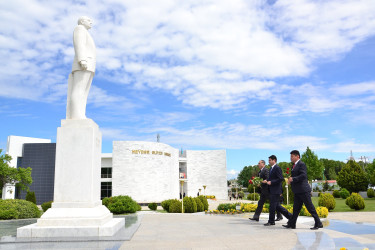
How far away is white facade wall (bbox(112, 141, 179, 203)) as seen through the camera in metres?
42.0

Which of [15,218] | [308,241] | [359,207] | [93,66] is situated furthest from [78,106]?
[359,207]

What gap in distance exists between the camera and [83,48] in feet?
25.0

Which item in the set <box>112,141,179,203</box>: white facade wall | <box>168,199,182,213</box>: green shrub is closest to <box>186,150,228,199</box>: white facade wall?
<box>112,141,179,203</box>: white facade wall

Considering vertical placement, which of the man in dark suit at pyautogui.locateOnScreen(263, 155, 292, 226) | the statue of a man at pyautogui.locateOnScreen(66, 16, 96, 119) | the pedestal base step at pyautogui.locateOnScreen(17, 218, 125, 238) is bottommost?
the pedestal base step at pyautogui.locateOnScreen(17, 218, 125, 238)

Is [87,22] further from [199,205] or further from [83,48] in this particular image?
[199,205]

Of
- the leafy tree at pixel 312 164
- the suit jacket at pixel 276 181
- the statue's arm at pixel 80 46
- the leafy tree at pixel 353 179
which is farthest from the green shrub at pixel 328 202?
the leafy tree at pixel 312 164

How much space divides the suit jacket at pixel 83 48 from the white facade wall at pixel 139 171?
35706mm

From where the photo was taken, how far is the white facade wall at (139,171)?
42000mm

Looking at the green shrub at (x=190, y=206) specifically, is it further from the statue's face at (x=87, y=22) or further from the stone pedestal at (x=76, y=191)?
the statue's face at (x=87, y=22)

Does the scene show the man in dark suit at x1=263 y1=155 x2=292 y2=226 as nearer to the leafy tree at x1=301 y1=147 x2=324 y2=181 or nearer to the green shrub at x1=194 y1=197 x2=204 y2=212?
the green shrub at x1=194 y1=197 x2=204 y2=212

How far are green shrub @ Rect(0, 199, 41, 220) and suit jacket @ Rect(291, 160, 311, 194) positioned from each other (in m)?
10.1

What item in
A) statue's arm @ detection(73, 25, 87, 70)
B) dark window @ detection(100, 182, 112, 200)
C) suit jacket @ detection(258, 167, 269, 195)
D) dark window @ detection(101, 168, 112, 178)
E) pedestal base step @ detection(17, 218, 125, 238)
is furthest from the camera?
dark window @ detection(101, 168, 112, 178)

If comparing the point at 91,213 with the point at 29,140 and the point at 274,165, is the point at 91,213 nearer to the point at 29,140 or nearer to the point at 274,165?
the point at 274,165

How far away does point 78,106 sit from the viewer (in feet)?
24.9
